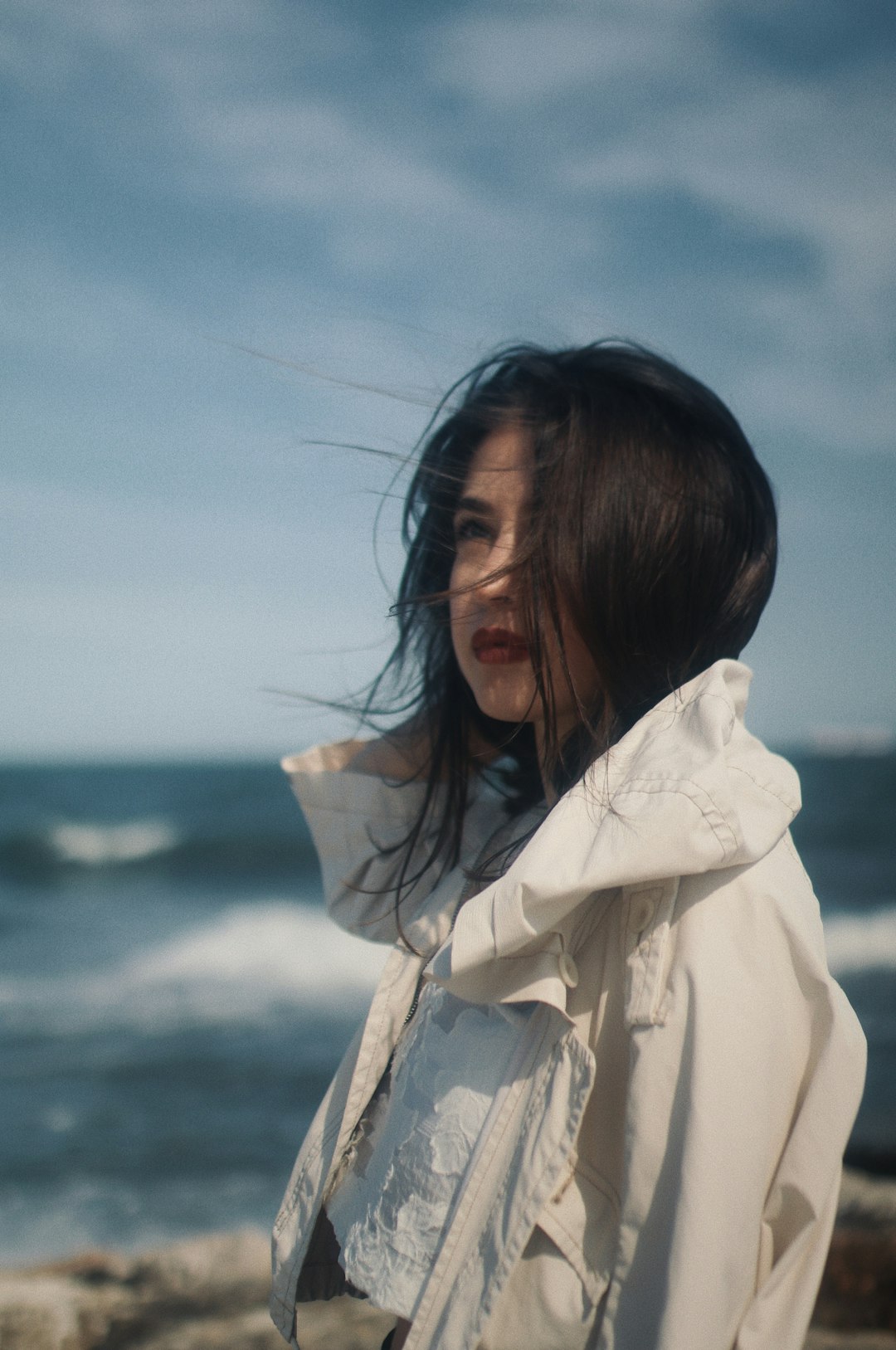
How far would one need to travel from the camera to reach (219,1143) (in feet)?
17.3

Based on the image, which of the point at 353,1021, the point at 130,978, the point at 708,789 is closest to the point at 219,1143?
the point at 353,1021

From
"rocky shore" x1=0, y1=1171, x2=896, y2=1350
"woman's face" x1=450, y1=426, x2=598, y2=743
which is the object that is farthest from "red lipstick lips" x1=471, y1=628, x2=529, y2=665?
"rocky shore" x1=0, y1=1171, x2=896, y2=1350

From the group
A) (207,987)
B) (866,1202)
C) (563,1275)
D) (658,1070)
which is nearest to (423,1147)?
(563,1275)

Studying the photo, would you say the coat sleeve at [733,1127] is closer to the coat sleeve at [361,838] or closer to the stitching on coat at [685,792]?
the stitching on coat at [685,792]

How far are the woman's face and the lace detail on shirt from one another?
420mm

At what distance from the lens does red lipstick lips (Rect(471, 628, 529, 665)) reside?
55.0 inches

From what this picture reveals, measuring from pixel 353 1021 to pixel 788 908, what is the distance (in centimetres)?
679

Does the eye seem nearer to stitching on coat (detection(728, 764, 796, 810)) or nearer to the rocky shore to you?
stitching on coat (detection(728, 764, 796, 810))

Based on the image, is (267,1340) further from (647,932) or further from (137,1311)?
(647,932)

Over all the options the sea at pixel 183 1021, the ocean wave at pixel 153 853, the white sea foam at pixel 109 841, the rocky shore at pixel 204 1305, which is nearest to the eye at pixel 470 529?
the rocky shore at pixel 204 1305

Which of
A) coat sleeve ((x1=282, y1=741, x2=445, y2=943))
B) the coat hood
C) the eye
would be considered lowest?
coat sleeve ((x1=282, y1=741, x2=445, y2=943))

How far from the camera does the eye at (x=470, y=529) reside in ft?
4.80

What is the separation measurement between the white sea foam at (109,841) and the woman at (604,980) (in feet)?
56.3

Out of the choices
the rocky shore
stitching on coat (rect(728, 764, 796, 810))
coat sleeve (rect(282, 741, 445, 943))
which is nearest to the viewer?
stitching on coat (rect(728, 764, 796, 810))
